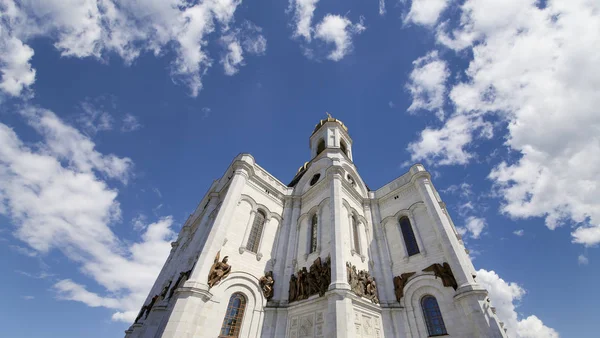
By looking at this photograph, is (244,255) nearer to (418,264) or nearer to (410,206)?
(418,264)

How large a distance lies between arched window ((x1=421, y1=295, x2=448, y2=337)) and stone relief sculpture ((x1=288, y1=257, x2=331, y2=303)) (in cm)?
549

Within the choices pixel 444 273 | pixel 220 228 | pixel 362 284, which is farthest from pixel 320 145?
pixel 444 273

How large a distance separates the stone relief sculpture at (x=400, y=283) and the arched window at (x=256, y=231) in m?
9.01

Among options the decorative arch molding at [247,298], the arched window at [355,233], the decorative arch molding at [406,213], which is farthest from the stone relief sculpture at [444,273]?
the decorative arch molding at [247,298]

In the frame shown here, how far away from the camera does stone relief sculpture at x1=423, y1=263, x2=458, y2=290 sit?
496 inches

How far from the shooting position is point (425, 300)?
44.4 feet

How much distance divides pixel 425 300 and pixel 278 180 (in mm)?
13565

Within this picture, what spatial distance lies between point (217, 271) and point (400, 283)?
10.6 m

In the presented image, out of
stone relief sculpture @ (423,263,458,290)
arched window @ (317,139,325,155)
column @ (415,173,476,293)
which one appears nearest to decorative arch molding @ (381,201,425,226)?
column @ (415,173,476,293)

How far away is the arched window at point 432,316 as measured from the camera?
12312 mm

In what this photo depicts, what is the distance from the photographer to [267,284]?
48.8 feet

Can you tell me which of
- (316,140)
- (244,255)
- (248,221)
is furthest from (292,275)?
(316,140)

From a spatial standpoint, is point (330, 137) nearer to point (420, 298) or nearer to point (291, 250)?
point (291, 250)

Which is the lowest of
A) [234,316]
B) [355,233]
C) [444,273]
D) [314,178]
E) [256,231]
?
[234,316]
